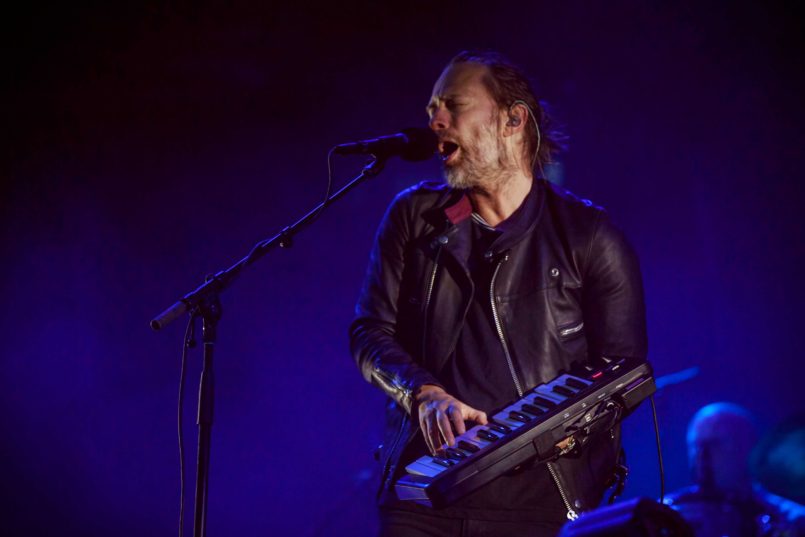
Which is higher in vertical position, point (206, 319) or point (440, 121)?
point (440, 121)

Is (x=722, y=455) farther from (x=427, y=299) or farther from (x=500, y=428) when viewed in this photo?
(x=500, y=428)

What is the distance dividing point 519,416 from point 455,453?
0.23 metres

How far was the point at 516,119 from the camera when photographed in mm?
3152

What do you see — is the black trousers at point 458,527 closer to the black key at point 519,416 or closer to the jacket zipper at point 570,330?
the black key at point 519,416

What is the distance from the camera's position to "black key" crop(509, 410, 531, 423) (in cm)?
208

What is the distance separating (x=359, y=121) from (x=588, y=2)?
2.00 m

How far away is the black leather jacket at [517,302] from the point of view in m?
2.55

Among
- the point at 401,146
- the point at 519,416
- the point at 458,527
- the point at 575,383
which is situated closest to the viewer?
the point at 519,416

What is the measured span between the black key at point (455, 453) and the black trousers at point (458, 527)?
0.45 m

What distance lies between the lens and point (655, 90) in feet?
17.8

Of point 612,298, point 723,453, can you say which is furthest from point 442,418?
point 723,453

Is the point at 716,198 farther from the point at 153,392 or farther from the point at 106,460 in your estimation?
the point at 106,460

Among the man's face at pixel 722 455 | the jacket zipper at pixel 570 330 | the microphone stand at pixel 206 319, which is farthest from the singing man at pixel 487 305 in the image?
the man's face at pixel 722 455

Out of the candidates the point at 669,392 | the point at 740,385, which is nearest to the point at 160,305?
the point at 669,392
